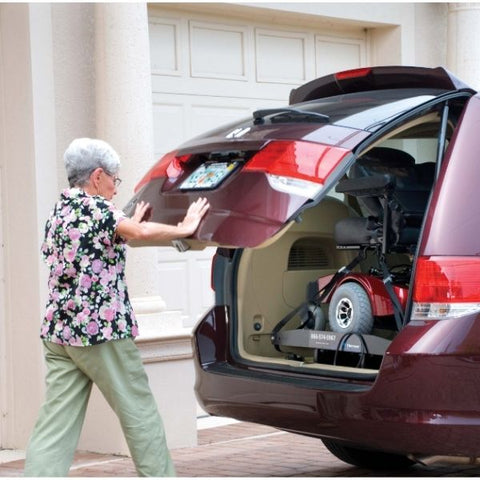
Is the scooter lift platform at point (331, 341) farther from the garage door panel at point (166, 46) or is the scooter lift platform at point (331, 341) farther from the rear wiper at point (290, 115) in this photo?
the garage door panel at point (166, 46)

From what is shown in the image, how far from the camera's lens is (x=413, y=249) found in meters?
5.32

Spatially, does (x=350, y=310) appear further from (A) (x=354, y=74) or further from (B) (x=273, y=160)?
(A) (x=354, y=74)

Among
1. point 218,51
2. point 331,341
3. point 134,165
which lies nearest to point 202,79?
point 218,51

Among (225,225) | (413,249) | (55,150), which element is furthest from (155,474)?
(55,150)

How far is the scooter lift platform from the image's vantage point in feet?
16.5

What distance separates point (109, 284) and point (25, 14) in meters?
2.64

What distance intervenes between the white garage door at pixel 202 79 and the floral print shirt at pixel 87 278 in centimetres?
297

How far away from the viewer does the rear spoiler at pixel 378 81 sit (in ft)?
16.9

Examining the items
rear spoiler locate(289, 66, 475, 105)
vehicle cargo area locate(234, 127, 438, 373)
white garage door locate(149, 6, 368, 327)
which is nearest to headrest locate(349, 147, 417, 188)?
vehicle cargo area locate(234, 127, 438, 373)

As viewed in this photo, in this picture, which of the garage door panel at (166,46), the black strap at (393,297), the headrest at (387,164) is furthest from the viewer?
the garage door panel at (166,46)

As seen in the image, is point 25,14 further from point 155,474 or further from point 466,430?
point 466,430

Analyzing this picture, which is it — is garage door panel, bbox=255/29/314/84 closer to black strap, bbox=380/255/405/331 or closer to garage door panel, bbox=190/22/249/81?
garage door panel, bbox=190/22/249/81

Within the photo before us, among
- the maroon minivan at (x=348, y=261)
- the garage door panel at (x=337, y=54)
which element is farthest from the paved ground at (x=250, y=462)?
the garage door panel at (x=337, y=54)

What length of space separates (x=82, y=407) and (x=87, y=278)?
0.56 metres
